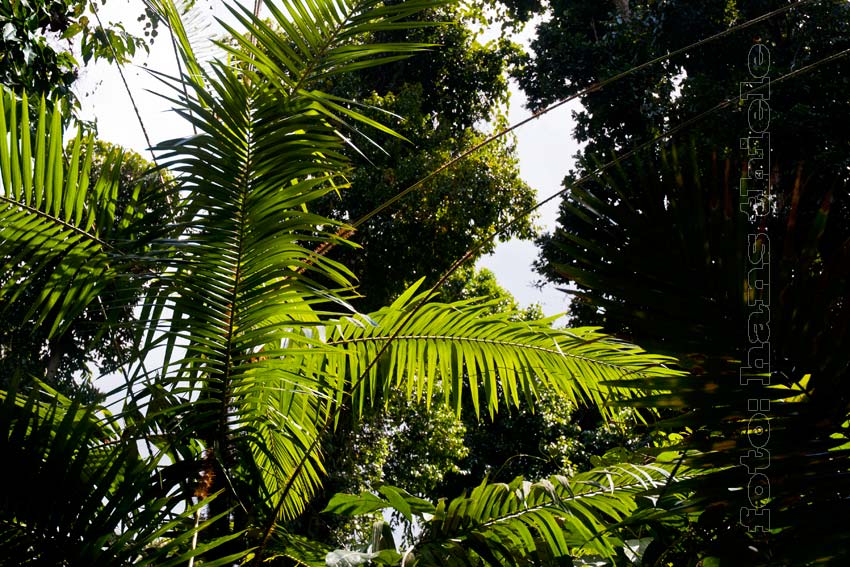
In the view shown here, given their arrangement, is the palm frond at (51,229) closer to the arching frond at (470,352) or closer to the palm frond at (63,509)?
the palm frond at (63,509)

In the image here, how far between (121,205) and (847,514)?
803cm

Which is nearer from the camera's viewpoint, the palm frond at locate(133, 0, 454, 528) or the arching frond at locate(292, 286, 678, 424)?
the palm frond at locate(133, 0, 454, 528)

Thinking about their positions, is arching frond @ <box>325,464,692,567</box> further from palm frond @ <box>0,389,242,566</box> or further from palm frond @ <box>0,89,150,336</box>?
palm frond @ <box>0,89,150,336</box>

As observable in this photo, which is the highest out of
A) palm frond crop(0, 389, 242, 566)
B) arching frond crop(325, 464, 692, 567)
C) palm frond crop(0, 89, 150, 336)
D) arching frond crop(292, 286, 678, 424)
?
palm frond crop(0, 89, 150, 336)

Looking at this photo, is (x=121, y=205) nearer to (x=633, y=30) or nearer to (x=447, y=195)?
(x=447, y=195)

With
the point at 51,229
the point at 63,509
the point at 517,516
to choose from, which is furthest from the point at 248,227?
the point at 517,516

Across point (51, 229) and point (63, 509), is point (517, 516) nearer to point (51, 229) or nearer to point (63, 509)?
point (63, 509)

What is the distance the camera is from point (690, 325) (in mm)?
467

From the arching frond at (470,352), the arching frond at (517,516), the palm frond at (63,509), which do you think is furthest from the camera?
the arching frond at (470,352)

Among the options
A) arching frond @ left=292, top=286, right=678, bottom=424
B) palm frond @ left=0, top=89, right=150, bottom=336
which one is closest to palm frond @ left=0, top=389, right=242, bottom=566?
palm frond @ left=0, top=89, right=150, bottom=336

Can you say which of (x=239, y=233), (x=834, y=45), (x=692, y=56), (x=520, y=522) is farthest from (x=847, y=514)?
(x=692, y=56)

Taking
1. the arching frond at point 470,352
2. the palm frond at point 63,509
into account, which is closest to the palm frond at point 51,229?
the palm frond at point 63,509

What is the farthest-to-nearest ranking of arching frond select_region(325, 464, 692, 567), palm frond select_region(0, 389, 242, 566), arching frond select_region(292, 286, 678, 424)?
arching frond select_region(292, 286, 678, 424), arching frond select_region(325, 464, 692, 567), palm frond select_region(0, 389, 242, 566)

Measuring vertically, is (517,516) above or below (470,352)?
below
